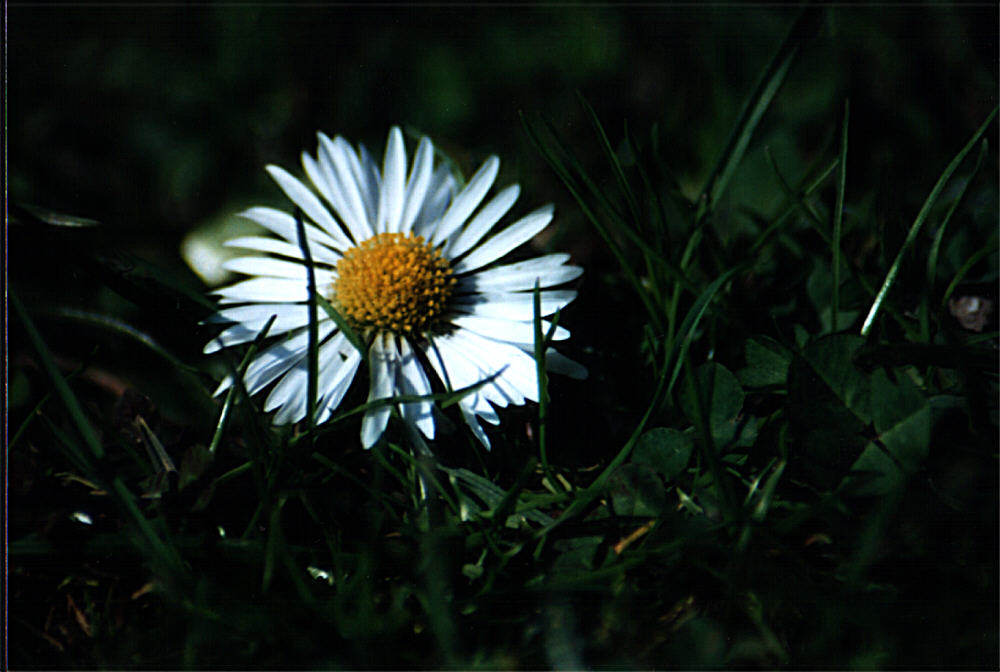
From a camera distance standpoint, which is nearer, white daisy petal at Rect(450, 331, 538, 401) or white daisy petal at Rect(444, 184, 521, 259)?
white daisy petal at Rect(450, 331, 538, 401)

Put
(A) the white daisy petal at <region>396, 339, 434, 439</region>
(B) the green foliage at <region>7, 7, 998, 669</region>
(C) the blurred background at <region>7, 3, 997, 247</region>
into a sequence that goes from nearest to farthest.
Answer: (B) the green foliage at <region>7, 7, 998, 669</region>
(A) the white daisy petal at <region>396, 339, 434, 439</region>
(C) the blurred background at <region>7, 3, 997, 247</region>

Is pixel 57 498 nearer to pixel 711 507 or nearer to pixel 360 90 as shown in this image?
pixel 711 507

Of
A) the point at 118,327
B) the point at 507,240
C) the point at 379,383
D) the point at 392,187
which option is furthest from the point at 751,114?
the point at 118,327

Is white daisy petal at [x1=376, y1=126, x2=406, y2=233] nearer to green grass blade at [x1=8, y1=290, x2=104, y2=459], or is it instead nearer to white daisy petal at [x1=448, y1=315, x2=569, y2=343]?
white daisy petal at [x1=448, y1=315, x2=569, y2=343]

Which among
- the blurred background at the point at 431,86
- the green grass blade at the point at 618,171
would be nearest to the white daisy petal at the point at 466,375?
the green grass blade at the point at 618,171

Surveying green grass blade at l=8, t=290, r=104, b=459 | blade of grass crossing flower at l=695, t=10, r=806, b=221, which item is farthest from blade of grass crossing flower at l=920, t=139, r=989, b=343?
green grass blade at l=8, t=290, r=104, b=459

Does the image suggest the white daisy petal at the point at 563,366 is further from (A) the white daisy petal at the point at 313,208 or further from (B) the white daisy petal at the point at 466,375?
(A) the white daisy petal at the point at 313,208

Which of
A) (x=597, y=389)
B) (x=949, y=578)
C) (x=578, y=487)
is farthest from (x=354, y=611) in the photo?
(x=949, y=578)
